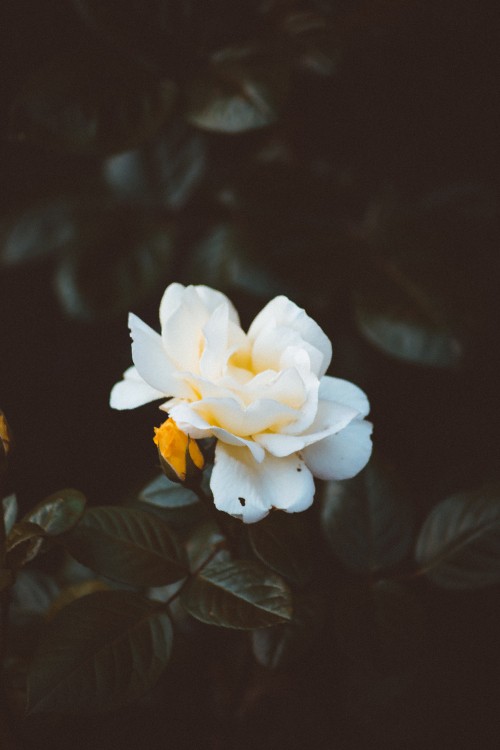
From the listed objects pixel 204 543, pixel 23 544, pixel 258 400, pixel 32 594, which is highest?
pixel 258 400

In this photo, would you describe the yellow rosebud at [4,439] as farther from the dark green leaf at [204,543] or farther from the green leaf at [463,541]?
the green leaf at [463,541]

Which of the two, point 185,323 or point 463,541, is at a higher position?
point 185,323

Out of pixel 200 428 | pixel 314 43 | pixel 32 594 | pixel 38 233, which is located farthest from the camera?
pixel 38 233

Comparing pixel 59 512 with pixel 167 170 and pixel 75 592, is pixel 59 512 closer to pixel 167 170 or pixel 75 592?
pixel 75 592

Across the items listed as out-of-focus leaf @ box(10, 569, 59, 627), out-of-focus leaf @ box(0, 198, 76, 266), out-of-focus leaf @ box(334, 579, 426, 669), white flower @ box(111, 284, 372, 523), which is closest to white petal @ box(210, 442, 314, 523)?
white flower @ box(111, 284, 372, 523)

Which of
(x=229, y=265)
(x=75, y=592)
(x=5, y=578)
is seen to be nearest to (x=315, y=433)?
(x=5, y=578)

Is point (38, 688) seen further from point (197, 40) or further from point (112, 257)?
point (197, 40)
